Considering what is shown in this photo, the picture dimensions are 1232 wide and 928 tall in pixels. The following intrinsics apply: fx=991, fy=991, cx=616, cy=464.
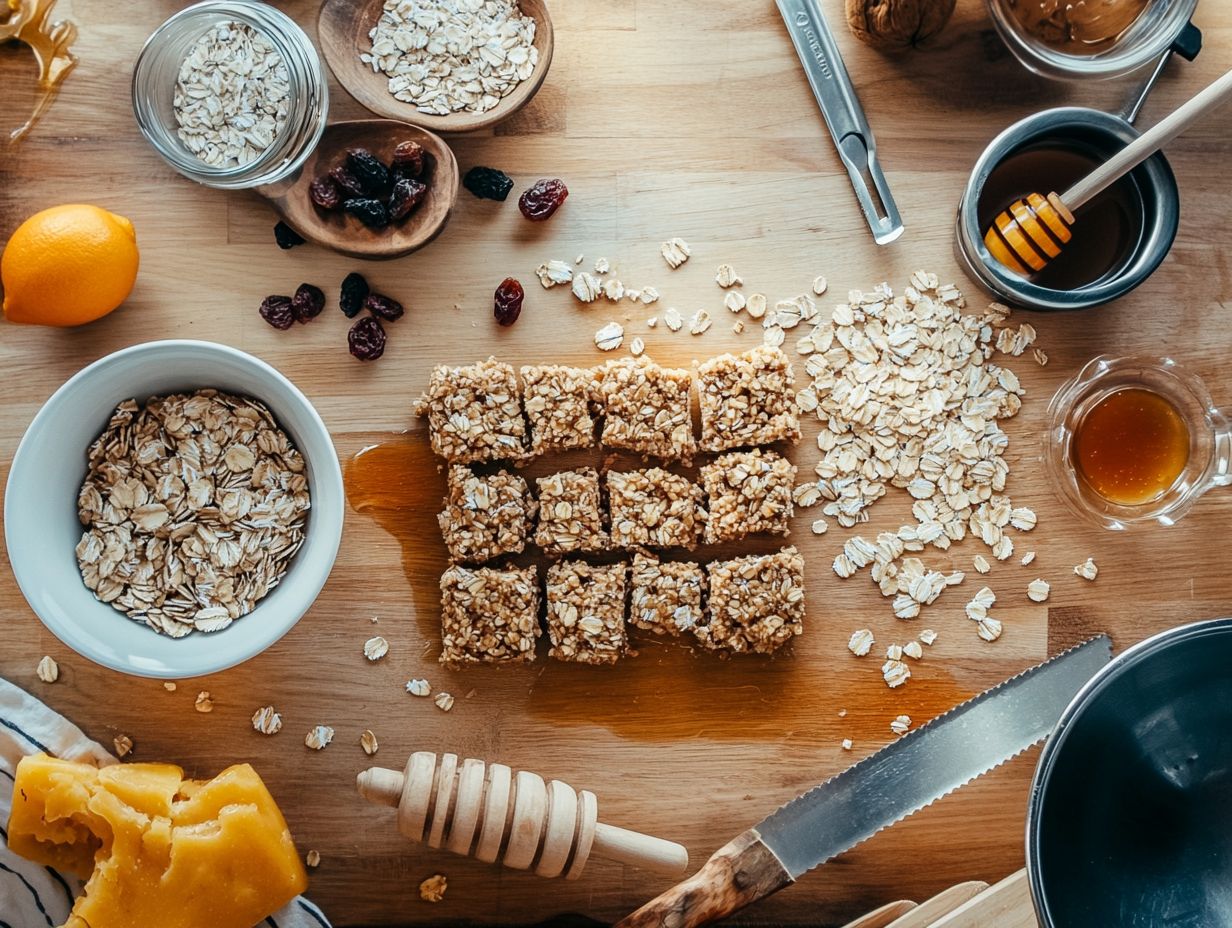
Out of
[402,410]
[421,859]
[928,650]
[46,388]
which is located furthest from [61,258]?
[928,650]

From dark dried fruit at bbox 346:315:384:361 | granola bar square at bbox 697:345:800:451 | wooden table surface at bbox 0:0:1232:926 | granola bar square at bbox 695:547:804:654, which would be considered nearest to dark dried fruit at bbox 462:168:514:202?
wooden table surface at bbox 0:0:1232:926

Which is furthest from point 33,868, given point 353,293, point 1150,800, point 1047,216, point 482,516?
point 1047,216

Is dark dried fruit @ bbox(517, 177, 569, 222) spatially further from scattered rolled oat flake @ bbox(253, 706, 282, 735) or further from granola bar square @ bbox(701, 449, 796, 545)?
scattered rolled oat flake @ bbox(253, 706, 282, 735)

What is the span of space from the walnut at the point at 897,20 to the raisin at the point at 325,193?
0.77m

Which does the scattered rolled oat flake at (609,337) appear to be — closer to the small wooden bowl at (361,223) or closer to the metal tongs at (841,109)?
the small wooden bowl at (361,223)

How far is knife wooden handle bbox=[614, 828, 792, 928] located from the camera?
3.99 ft

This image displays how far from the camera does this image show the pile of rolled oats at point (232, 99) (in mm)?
1340

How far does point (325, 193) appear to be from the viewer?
53.7 inches

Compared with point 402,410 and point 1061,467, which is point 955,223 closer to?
point 1061,467

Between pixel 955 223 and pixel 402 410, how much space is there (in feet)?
2.77

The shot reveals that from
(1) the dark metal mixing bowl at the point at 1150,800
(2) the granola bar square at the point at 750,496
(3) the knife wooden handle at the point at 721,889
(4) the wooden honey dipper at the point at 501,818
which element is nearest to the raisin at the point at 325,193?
(2) the granola bar square at the point at 750,496

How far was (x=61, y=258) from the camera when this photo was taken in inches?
50.4

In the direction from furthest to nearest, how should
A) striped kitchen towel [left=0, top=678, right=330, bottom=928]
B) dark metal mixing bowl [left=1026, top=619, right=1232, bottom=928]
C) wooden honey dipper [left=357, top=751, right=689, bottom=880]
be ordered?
striped kitchen towel [left=0, top=678, right=330, bottom=928], wooden honey dipper [left=357, top=751, right=689, bottom=880], dark metal mixing bowl [left=1026, top=619, right=1232, bottom=928]

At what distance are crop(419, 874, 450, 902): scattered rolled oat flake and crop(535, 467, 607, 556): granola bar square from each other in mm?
499
